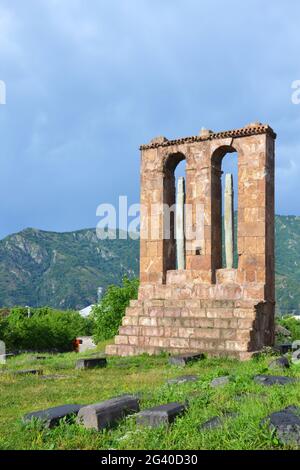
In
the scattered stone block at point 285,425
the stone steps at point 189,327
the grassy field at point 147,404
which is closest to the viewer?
the scattered stone block at point 285,425

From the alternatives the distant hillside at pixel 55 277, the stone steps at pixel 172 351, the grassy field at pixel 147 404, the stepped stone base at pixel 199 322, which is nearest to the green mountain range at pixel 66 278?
the distant hillside at pixel 55 277

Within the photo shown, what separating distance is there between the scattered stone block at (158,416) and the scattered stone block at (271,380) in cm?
241

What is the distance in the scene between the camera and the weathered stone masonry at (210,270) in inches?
592

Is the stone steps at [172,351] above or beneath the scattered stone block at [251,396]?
beneath

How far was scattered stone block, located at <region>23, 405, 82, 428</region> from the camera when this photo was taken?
6.09 m

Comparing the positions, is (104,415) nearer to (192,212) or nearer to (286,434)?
(286,434)

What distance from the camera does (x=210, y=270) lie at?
53.5 ft

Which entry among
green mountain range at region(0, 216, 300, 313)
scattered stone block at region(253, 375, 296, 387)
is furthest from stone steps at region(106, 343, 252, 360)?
green mountain range at region(0, 216, 300, 313)

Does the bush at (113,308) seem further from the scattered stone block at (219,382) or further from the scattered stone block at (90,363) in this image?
the scattered stone block at (219,382)

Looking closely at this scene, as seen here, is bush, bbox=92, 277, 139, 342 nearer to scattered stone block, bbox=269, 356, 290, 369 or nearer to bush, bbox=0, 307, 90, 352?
bush, bbox=0, 307, 90, 352

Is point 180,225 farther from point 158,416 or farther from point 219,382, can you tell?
point 158,416

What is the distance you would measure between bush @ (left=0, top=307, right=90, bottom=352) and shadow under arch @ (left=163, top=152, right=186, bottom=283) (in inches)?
1261

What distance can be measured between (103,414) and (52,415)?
23.7 inches
